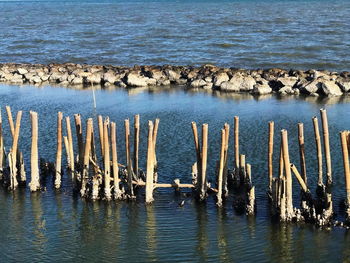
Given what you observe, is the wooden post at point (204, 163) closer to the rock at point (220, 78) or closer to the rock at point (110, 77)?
the rock at point (220, 78)

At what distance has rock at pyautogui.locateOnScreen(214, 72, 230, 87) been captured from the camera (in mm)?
48188

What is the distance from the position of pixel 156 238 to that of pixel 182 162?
827 centimetres

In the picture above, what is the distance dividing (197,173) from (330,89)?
23.0 m

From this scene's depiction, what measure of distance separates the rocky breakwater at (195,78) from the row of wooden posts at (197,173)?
19.7m

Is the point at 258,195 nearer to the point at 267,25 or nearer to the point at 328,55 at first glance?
the point at 328,55

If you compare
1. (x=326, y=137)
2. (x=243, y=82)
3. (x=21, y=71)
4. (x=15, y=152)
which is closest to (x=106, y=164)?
(x=15, y=152)

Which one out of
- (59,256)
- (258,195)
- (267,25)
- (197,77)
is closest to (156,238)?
(59,256)

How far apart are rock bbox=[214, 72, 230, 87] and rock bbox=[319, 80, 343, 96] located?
27.0 feet

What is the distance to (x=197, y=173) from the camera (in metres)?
24.6

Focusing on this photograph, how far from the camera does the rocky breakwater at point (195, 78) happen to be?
45719mm

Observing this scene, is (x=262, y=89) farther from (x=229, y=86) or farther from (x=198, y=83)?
(x=198, y=83)

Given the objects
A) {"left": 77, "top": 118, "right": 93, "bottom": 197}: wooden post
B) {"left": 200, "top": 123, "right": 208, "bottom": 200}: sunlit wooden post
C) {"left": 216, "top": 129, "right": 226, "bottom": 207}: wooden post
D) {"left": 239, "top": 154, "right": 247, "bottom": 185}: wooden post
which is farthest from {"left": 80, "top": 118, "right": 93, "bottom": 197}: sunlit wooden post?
{"left": 239, "top": 154, "right": 247, "bottom": 185}: wooden post

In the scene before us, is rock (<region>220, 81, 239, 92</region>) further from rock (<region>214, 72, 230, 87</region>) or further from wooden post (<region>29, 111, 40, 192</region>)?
wooden post (<region>29, 111, 40, 192</region>)

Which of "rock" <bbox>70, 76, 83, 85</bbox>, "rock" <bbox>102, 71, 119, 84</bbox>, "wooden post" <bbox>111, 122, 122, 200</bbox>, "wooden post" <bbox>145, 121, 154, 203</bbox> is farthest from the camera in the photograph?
"rock" <bbox>70, 76, 83, 85</bbox>
